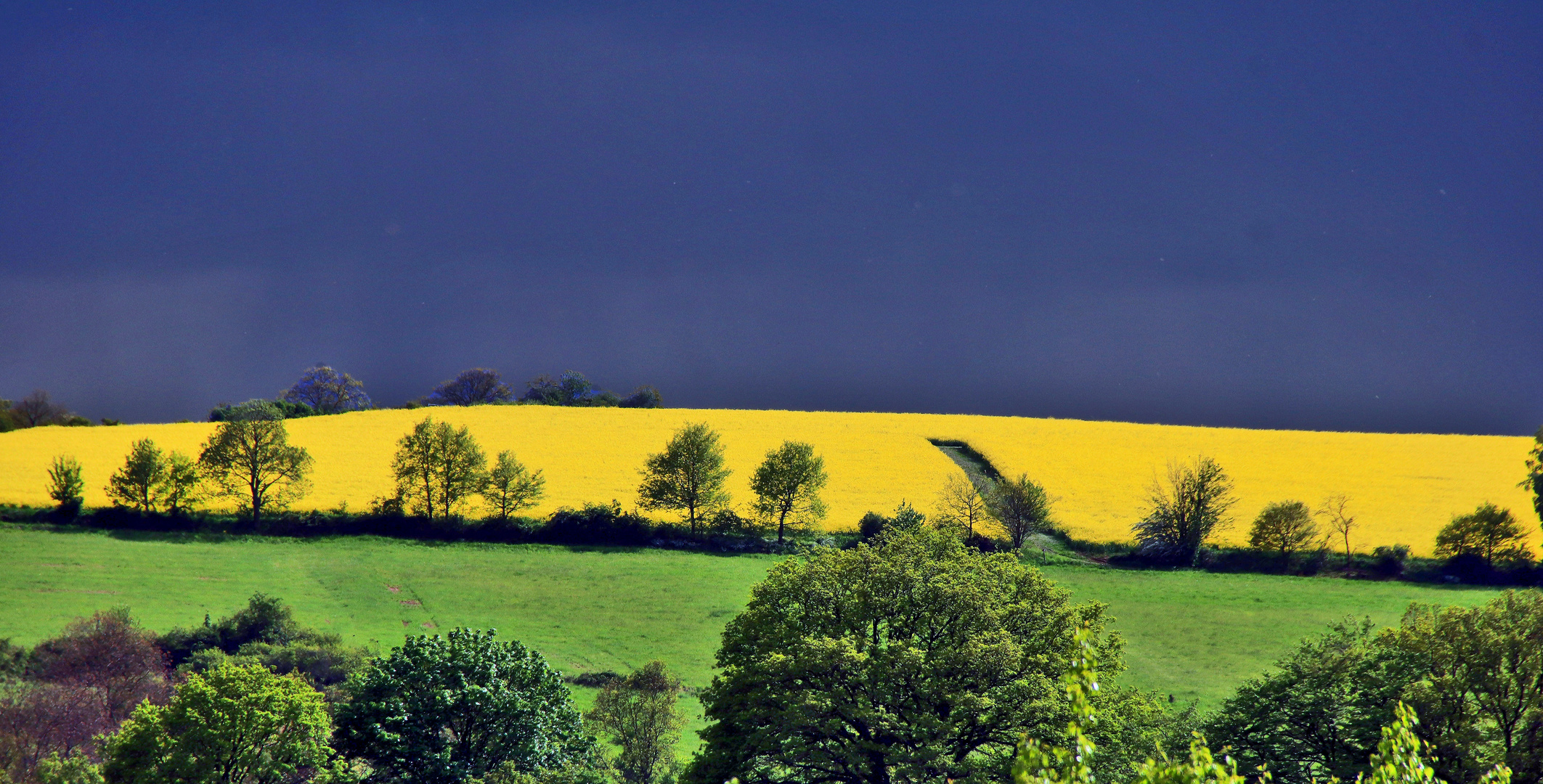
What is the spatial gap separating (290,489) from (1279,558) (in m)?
81.5

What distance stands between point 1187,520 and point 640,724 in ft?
178

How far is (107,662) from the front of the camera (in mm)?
45906

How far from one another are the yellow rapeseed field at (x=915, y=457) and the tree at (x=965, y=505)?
2653mm

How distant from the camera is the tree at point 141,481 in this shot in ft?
240

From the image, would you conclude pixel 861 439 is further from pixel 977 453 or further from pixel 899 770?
pixel 899 770

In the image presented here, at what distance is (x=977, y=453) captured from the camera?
110625 mm

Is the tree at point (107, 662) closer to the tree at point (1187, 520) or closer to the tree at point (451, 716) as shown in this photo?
the tree at point (451, 716)

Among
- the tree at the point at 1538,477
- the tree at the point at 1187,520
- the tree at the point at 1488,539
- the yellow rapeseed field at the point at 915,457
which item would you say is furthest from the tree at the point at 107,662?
the tree at the point at 1488,539

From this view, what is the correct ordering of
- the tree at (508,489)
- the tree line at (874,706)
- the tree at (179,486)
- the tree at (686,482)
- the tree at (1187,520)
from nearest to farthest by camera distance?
the tree line at (874,706) → the tree at (1187,520) → the tree at (179,486) → the tree at (508,489) → the tree at (686,482)

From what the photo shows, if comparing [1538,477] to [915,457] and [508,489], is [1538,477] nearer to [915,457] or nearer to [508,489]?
[915,457]

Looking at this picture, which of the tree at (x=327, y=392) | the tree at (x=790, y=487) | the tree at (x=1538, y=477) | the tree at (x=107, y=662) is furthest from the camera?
the tree at (x=327, y=392)

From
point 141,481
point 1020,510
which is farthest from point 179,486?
point 1020,510

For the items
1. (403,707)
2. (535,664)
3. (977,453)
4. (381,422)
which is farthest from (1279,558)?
(381,422)

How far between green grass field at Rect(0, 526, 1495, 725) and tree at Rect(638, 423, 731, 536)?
19.0 ft
